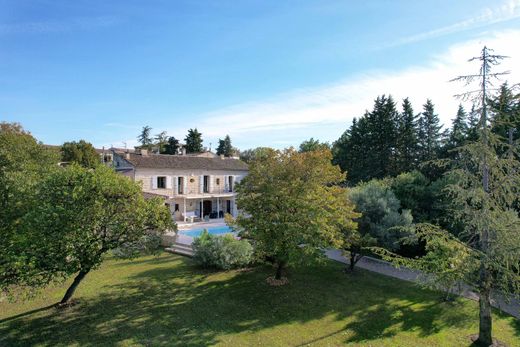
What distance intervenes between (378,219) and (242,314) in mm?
10175

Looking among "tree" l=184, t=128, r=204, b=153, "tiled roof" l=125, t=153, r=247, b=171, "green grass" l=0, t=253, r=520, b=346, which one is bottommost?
"green grass" l=0, t=253, r=520, b=346

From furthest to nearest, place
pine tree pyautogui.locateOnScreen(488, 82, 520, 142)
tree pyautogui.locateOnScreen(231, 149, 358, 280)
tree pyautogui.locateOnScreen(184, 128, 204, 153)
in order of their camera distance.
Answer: tree pyautogui.locateOnScreen(184, 128, 204, 153), tree pyautogui.locateOnScreen(231, 149, 358, 280), pine tree pyautogui.locateOnScreen(488, 82, 520, 142)

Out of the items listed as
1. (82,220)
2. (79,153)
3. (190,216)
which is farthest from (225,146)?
(82,220)

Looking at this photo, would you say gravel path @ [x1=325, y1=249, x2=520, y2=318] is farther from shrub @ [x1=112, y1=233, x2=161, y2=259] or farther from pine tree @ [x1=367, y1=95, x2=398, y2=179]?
pine tree @ [x1=367, y1=95, x2=398, y2=179]

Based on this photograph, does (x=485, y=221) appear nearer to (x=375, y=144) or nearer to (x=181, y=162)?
(x=181, y=162)

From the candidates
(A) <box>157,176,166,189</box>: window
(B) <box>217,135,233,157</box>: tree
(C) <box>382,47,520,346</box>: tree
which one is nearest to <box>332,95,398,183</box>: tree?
(A) <box>157,176,166,189</box>: window

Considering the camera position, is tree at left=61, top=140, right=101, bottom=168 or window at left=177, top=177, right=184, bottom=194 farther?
tree at left=61, top=140, right=101, bottom=168

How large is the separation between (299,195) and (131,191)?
6.76m

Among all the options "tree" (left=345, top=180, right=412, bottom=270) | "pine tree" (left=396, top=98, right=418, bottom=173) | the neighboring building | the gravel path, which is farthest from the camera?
"pine tree" (left=396, top=98, right=418, bottom=173)

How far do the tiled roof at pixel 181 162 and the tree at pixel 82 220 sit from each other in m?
21.0

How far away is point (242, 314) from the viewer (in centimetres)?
1180

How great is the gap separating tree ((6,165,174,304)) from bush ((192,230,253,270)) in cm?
486

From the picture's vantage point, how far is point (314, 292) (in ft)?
46.1

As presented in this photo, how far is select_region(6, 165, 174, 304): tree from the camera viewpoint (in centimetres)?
980
